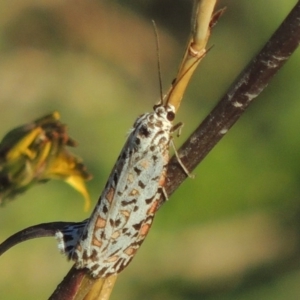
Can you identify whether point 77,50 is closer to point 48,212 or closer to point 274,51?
point 48,212

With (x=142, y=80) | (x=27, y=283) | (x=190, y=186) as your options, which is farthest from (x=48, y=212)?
(x=142, y=80)

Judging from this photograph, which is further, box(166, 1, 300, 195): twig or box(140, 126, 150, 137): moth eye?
box(140, 126, 150, 137): moth eye

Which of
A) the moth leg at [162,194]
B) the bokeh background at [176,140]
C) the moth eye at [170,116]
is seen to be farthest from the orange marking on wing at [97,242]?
the bokeh background at [176,140]

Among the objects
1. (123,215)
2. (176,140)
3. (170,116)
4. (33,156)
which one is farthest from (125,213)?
(176,140)

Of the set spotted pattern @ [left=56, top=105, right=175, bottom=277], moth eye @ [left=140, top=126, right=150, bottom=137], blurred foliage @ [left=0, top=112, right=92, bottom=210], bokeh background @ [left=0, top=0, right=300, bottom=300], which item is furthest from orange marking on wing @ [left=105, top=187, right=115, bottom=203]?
bokeh background @ [left=0, top=0, right=300, bottom=300]

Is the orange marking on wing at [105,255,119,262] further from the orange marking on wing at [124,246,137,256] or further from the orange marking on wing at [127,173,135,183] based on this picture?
the orange marking on wing at [127,173,135,183]

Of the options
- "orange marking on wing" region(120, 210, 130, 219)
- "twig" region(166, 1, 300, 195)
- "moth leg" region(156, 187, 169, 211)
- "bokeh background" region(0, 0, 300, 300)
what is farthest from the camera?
"bokeh background" region(0, 0, 300, 300)

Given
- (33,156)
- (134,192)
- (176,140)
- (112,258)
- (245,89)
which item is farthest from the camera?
(176,140)

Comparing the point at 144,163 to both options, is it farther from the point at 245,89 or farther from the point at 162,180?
the point at 245,89
